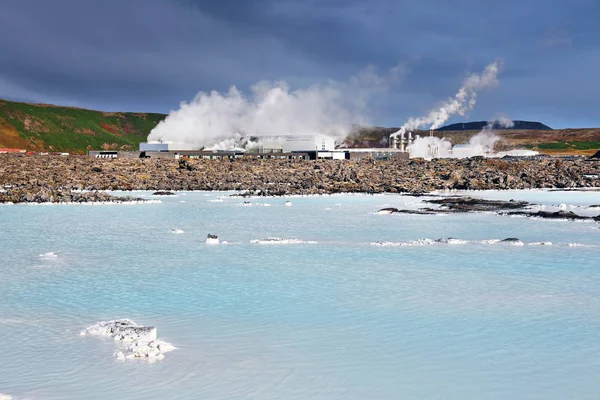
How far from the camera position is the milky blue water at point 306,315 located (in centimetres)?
706

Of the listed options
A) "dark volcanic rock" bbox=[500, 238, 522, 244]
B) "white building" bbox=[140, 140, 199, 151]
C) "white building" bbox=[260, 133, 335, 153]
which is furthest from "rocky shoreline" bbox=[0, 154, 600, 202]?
"white building" bbox=[140, 140, 199, 151]

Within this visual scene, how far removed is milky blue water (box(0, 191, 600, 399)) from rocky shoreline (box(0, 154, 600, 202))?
792 inches

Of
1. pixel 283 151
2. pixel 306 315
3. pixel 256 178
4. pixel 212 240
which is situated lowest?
pixel 306 315

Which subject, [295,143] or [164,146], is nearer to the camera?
[164,146]

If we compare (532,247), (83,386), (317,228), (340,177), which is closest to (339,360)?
(83,386)

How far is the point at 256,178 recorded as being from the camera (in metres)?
58.0

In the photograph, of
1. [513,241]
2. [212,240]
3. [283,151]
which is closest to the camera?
[513,241]

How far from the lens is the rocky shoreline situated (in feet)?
149

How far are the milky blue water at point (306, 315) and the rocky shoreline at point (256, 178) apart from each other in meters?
20.1

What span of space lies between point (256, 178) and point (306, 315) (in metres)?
48.3

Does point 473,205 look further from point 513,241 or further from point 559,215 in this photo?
point 513,241

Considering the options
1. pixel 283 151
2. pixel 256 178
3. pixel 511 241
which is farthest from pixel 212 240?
pixel 283 151

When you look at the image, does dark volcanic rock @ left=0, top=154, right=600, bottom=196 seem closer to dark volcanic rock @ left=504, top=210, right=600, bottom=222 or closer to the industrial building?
dark volcanic rock @ left=504, top=210, right=600, bottom=222

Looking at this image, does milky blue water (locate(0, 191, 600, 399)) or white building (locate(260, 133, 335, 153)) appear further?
white building (locate(260, 133, 335, 153))
